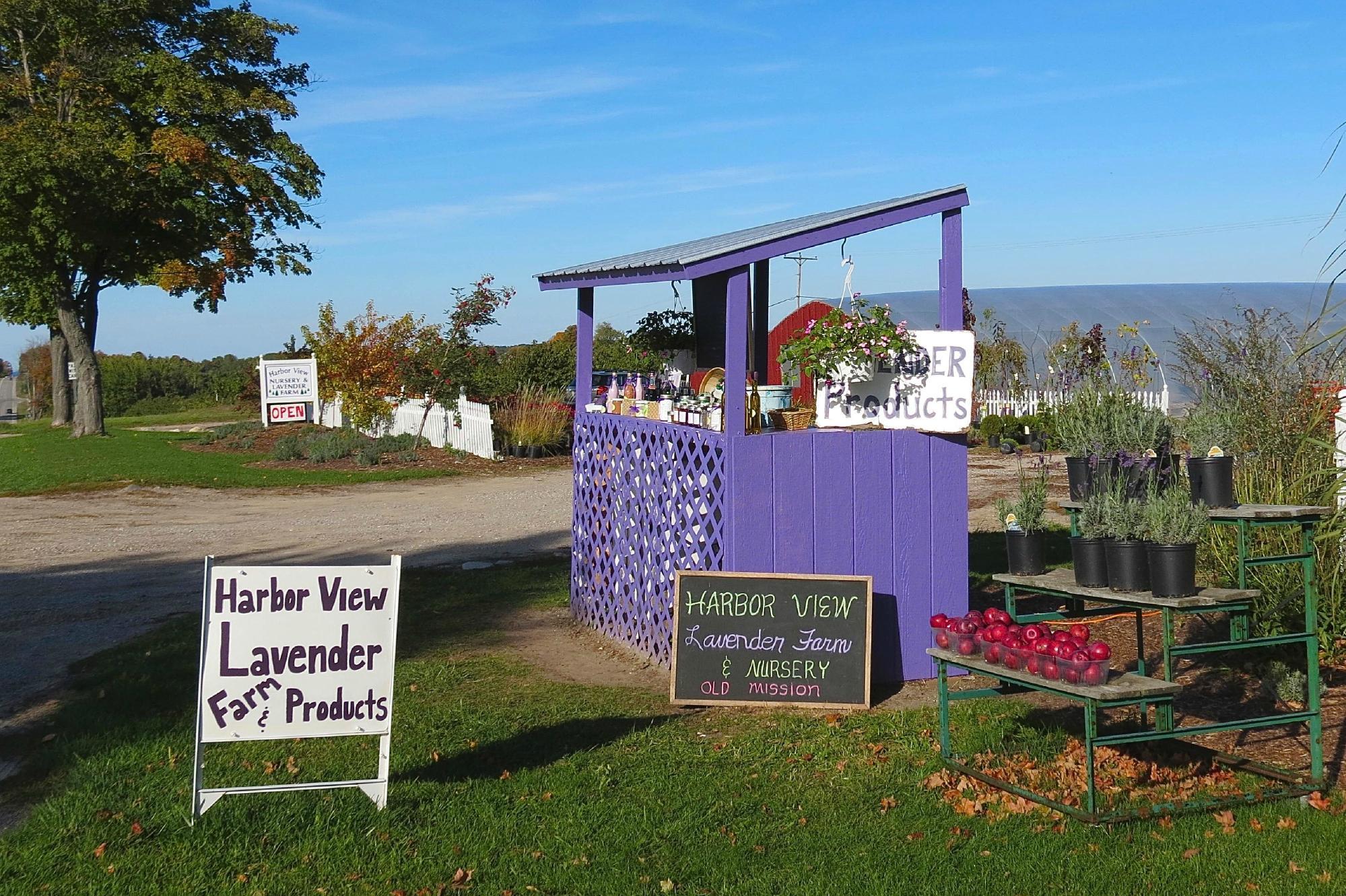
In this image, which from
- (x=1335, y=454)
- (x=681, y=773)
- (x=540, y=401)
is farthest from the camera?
(x=540, y=401)

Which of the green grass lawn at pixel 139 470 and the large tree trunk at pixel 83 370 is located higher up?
the large tree trunk at pixel 83 370

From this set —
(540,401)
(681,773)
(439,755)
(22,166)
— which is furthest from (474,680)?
(22,166)

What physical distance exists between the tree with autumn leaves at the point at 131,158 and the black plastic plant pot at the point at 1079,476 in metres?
23.9

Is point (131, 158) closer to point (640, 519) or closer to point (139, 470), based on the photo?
point (139, 470)

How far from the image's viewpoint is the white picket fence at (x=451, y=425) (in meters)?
21.9

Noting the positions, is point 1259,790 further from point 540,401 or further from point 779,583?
point 540,401

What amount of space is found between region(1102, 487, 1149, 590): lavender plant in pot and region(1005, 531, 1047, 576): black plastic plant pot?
67 centimetres

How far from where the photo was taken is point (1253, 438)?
7.02 metres

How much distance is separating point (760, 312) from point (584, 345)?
4.60ft

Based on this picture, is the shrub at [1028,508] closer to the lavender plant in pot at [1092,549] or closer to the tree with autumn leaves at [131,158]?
the lavender plant in pot at [1092,549]

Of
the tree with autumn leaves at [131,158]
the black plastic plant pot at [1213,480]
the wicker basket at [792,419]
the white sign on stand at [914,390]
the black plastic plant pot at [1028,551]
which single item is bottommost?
the black plastic plant pot at [1028,551]

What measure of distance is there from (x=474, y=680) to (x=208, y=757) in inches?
70.5

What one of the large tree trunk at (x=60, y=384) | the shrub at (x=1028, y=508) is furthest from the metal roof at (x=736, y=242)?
the large tree trunk at (x=60, y=384)

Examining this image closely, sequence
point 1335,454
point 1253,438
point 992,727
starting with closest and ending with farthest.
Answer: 1. point 992,727
2. point 1335,454
3. point 1253,438
